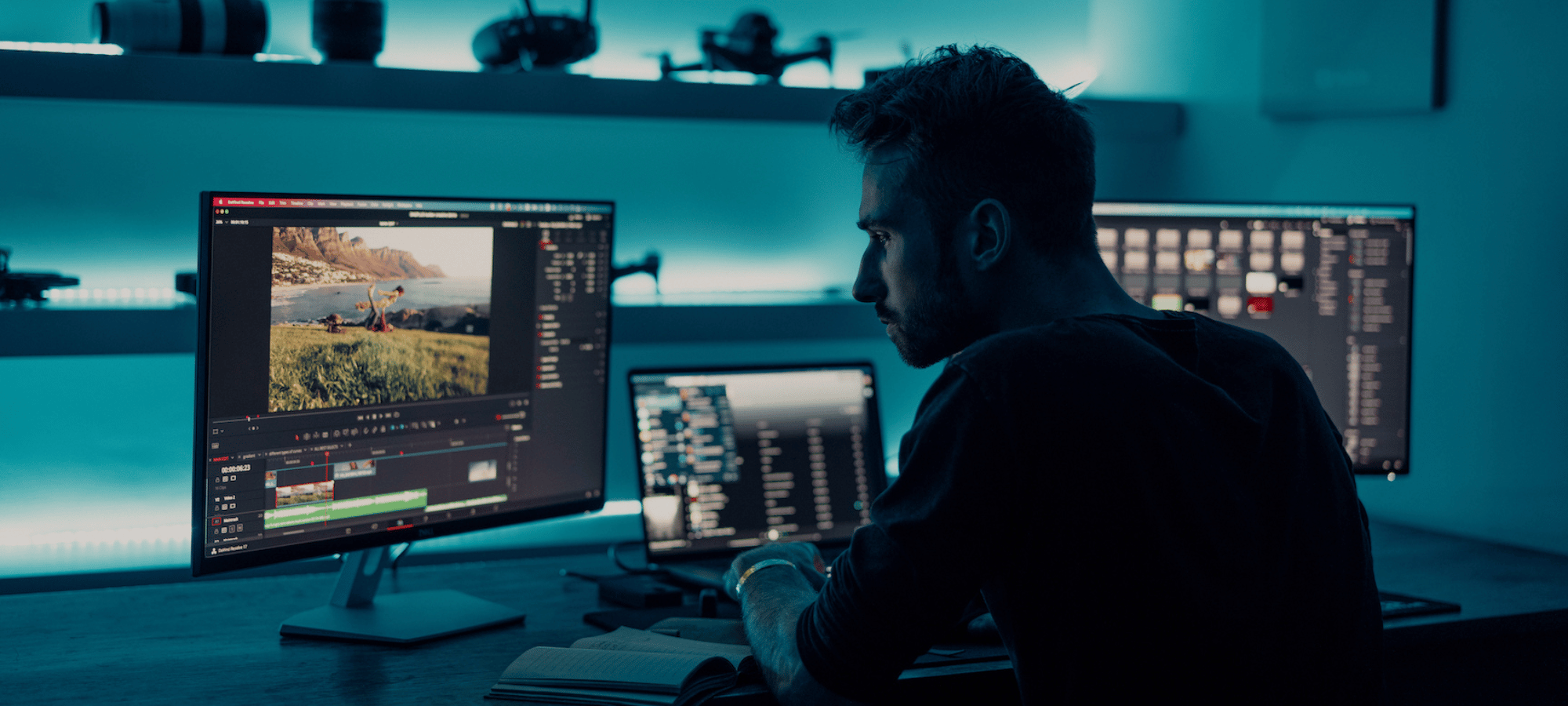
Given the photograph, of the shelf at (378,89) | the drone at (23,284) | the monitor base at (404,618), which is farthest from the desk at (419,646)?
the shelf at (378,89)

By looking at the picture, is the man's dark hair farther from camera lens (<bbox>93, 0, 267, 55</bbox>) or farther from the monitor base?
camera lens (<bbox>93, 0, 267, 55</bbox>)

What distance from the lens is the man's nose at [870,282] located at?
4.06ft

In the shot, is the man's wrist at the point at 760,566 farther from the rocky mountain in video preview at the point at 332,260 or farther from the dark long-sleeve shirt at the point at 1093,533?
the rocky mountain in video preview at the point at 332,260

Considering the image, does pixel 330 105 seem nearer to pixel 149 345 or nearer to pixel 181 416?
pixel 149 345

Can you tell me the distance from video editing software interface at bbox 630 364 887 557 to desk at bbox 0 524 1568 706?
19cm

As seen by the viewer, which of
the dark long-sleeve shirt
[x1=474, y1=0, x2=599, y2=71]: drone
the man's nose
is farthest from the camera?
[x1=474, y1=0, x2=599, y2=71]: drone

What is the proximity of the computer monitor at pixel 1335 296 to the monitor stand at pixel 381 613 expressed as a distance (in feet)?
3.85

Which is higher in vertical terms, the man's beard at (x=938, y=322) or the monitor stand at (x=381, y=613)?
the man's beard at (x=938, y=322)

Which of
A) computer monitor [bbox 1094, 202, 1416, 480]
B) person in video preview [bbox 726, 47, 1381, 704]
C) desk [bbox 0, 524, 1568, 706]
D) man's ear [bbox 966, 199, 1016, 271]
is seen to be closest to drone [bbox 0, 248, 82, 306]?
desk [bbox 0, 524, 1568, 706]

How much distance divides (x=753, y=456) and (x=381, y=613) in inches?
23.5

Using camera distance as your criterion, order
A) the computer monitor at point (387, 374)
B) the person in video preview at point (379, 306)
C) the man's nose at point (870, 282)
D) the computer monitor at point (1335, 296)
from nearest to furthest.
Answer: the man's nose at point (870, 282)
the computer monitor at point (387, 374)
the person in video preview at point (379, 306)
the computer monitor at point (1335, 296)

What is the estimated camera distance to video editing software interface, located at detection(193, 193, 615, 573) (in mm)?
1350

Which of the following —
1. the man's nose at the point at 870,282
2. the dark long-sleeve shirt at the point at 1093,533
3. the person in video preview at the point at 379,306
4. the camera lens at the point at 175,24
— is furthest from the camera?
the camera lens at the point at 175,24

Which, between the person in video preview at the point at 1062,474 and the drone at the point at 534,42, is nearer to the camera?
the person in video preview at the point at 1062,474
